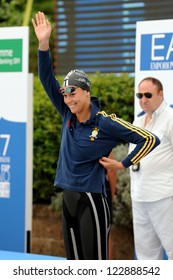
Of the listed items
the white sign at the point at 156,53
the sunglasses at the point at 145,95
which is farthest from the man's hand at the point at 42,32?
the white sign at the point at 156,53

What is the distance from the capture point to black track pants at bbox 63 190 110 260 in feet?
11.7

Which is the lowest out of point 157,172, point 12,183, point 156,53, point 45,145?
point 12,183

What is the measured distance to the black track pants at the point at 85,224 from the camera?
3.56 meters

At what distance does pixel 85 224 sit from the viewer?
356 centimetres

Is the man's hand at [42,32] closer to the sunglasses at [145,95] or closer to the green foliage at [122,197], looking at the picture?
the sunglasses at [145,95]

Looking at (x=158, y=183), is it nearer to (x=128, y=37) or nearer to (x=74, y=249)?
(x=74, y=249)

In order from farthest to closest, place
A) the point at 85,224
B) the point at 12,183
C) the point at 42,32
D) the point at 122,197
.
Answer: the point at 122,197
the point at 12,183
the point at 42,32
the point at 85,224

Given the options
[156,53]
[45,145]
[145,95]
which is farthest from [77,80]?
[45,145]

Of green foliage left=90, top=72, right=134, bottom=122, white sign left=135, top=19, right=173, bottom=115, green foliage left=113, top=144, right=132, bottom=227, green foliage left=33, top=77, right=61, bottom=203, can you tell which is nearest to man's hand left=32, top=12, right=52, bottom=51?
white sign left=135, top=19, right=173, bottom=115

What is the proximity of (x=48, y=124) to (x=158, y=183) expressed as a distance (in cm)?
261

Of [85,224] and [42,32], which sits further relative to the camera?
[42,32]

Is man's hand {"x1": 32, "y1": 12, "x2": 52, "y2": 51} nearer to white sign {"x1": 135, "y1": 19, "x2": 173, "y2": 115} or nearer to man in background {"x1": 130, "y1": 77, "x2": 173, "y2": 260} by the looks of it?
man in background {"x1": 130, "y1": 77, "x2": 173, "y2": 260}

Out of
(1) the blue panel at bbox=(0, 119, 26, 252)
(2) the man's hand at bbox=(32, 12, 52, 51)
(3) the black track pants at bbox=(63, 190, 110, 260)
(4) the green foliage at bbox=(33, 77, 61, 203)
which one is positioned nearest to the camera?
(3) the black track pants at bbox=(63, 190, 110, 260)

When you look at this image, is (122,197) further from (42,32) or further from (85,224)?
(42,32)
